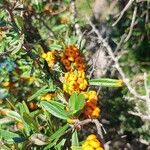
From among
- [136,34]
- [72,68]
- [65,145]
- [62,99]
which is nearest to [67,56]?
[72,68]

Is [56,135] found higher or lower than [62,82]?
lower

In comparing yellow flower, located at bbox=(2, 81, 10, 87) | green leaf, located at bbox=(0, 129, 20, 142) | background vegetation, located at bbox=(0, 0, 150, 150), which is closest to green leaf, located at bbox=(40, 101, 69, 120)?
background vegetation, located at bbox=(0, 0, 150, 150)

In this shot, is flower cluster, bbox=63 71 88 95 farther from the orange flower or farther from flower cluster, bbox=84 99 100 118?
the orange flower

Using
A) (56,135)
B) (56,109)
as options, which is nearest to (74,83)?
(56,109)

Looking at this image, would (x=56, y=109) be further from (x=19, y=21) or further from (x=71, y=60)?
(x=19, y=21)

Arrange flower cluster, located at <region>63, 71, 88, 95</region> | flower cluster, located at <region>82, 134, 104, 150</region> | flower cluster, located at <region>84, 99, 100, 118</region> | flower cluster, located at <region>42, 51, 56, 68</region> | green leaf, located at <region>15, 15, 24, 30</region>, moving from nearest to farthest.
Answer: flower cluster, located at <region>82, 134, 104, 150</region>, flower cluster, located at <region>84, 99, 100, 118</region>, flower cluster, located at <region>63, 71, 88, 95</region>, green leaf, located at <region>15, 15, 24, 30</region>, flower cluster, located at <region>42, 51, 56, 68</region>
